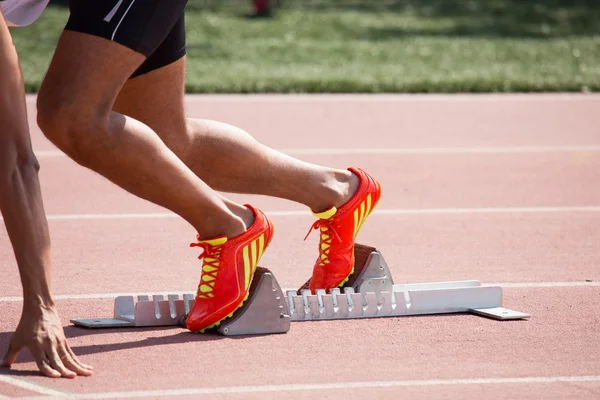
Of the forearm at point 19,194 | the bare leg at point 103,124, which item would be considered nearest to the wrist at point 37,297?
the forearm at point 19,194

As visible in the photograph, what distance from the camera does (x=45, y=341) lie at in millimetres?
3678

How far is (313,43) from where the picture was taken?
54.3 feet

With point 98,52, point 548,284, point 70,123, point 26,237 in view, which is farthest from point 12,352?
point 548,284

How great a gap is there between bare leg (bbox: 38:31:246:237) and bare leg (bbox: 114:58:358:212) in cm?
36

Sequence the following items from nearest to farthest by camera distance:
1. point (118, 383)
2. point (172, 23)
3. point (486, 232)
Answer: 1. point (118, 383)
2. point (172, 23)
3. point (486, 232)

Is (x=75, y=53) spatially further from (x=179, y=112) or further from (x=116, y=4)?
(x=179, y=112)

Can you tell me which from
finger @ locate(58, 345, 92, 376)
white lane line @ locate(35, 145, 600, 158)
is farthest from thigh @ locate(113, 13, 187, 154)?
white lane line @ locate(35, 145, 600, 158)

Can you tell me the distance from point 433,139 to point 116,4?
580 cm

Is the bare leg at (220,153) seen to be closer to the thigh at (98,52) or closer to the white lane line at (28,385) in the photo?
the thigh at (98,52)

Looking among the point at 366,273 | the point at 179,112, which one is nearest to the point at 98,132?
the point at 179,112

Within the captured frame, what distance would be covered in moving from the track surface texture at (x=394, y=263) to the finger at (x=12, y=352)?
0.12 ft

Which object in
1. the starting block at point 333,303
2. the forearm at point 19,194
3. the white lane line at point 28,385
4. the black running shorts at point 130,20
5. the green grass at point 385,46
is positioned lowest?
the white lane line at point 28,385

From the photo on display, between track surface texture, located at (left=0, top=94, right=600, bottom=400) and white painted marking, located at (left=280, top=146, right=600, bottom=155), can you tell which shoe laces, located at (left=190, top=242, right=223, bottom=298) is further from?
white painted marking, located at (left=280, top=146, right=600, bottom=155)

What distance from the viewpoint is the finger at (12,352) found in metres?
3.71
